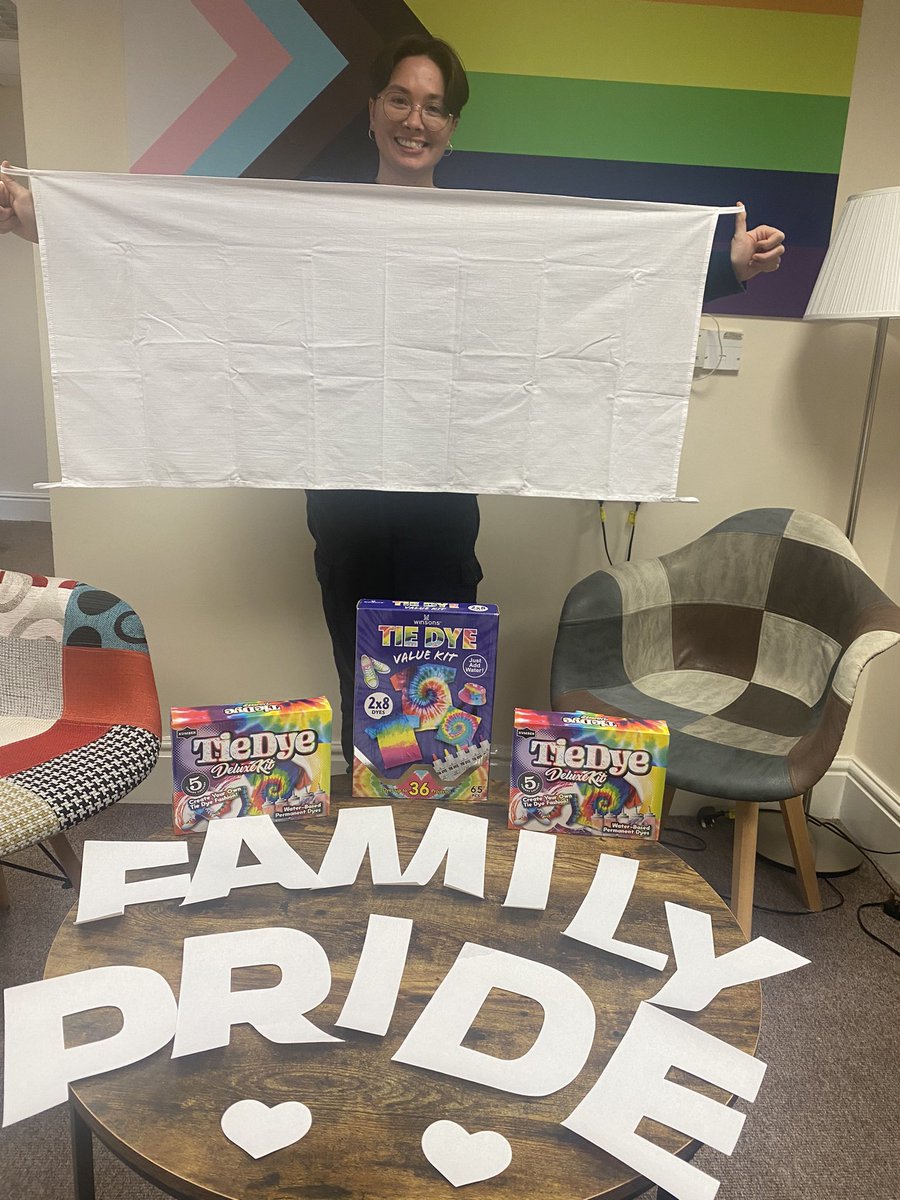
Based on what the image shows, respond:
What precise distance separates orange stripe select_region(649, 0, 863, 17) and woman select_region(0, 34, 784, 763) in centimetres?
53

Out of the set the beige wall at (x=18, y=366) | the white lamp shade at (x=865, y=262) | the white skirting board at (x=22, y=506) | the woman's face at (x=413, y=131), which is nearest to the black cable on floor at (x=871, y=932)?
the white lamp shade at (x=865, y=262)

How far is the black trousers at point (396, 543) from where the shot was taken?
1.69 meters

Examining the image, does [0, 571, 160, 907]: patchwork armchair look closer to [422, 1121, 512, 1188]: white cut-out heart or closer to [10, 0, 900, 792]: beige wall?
[10, 0, 900, 792]: beige wall

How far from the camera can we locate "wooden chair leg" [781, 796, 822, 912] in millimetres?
1779

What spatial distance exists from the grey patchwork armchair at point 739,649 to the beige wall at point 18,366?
4.20 m

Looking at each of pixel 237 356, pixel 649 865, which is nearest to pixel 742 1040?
pixel 649 865

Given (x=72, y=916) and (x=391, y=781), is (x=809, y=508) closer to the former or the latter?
(x=391, y=781)

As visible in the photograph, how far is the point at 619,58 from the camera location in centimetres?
180

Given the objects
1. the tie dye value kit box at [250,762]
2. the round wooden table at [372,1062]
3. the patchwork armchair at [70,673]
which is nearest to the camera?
the round wooden table at [372,1062]

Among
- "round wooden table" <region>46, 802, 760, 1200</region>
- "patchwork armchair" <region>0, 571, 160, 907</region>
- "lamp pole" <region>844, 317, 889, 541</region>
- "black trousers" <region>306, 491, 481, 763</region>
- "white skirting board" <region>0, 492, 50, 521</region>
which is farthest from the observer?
"white skirting board" <region>0, 492, 50, 521</region>

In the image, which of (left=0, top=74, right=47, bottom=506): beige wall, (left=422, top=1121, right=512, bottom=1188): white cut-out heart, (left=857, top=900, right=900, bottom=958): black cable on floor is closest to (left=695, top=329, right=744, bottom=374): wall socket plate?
(left=857, top=900, right=900, bottom=958): black cable on floor

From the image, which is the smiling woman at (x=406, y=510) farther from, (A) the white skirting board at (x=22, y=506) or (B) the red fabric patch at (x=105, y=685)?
(A) the white skirting board at (x=22, y=506)

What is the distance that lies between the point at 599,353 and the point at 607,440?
0.16m

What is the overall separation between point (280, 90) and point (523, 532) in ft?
3.69
